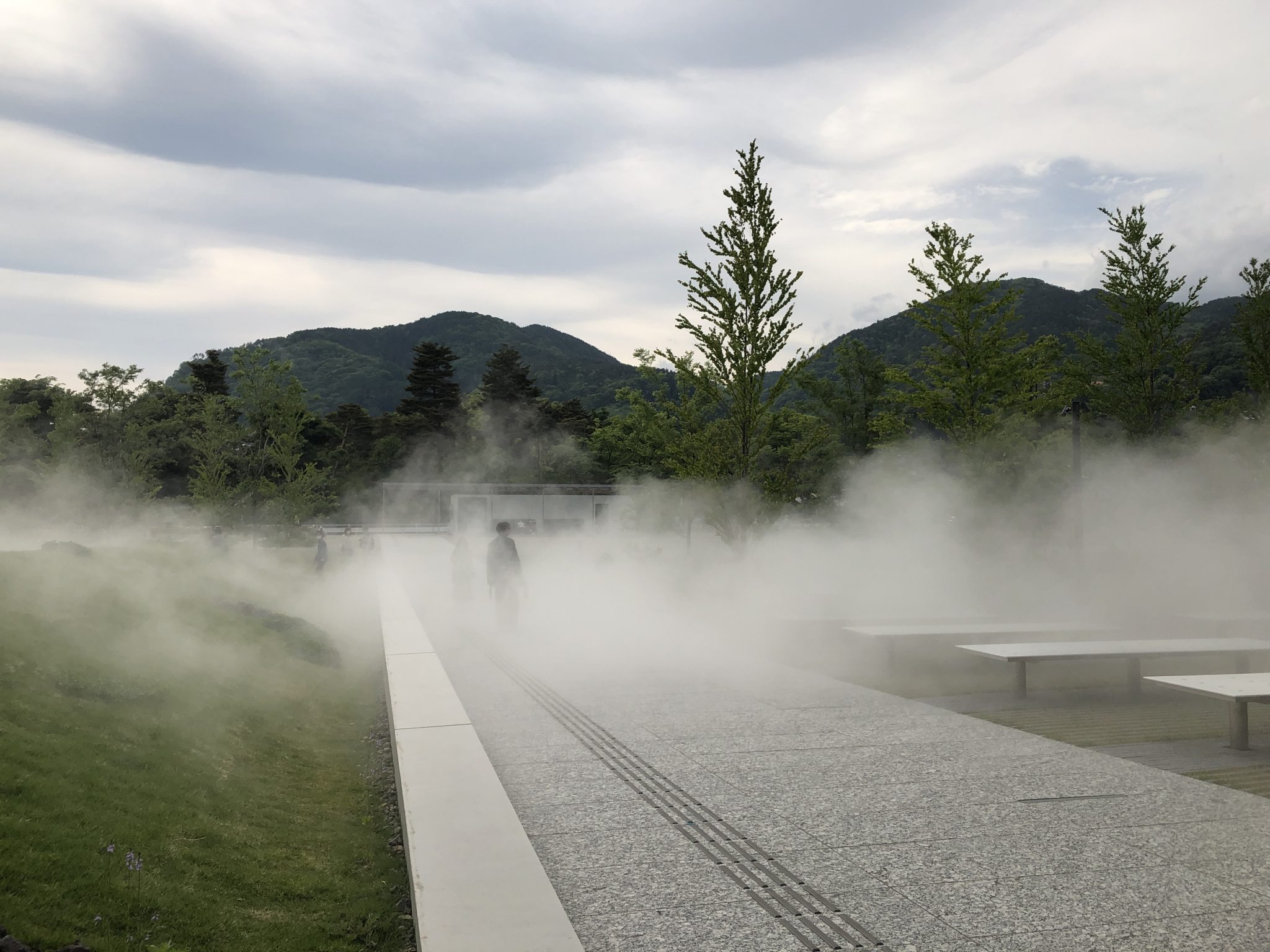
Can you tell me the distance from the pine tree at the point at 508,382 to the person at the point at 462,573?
230 feet

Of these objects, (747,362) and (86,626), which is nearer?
(86,626)

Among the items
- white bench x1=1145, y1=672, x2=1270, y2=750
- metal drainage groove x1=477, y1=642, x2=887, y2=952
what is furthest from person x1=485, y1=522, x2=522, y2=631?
white bench x1=1145, y1=672, x2=1270, y2=750

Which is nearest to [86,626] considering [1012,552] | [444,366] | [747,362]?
[747,362]

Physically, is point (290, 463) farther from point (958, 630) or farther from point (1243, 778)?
point (1243, 778)

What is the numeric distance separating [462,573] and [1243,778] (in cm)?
1393

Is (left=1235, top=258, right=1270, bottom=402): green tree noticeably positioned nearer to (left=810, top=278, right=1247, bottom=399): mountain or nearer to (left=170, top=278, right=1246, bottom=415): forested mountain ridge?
(left=170, top=278, right=1246, bottom=415): forested mountain ridge

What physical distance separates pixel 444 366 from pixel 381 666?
81.4 metres

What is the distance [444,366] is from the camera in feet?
301

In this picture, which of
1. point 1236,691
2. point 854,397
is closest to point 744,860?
point 1236,691

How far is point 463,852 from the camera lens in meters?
4.06

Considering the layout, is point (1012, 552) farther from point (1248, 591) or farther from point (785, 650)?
point (785, 650)

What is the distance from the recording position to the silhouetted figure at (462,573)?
17672 millimetres

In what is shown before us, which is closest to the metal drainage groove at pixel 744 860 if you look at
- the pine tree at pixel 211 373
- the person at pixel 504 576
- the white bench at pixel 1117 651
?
the white bench at pixel 1117 651

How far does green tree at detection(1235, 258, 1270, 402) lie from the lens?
75.4 feet
